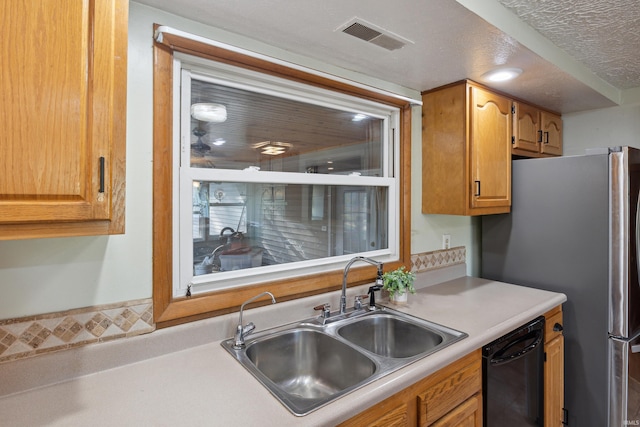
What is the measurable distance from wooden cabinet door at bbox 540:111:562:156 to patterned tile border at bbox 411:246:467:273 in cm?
101

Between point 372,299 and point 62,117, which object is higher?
point 62,117

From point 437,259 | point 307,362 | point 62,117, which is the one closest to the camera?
point 62,117

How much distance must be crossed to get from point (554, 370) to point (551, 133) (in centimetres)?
175

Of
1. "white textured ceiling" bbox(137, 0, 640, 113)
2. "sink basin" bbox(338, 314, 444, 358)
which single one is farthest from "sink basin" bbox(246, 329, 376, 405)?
"white textured ceiling" bbox(137, 0, 640, 113)

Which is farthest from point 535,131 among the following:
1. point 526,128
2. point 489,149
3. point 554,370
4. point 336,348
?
point 336,348

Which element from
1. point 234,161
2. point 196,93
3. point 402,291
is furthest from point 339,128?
point 402,291

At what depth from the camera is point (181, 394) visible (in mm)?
990

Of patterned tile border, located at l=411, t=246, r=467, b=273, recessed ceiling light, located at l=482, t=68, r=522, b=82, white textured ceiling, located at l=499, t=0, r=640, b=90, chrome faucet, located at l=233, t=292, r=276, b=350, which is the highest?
white textured ceiling, located at l=499, t=0, r=640, b=90

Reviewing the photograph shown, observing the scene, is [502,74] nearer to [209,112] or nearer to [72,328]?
[209,112]

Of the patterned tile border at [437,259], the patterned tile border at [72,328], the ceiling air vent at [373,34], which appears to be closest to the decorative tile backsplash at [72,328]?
the patterned tile border at [72,328]

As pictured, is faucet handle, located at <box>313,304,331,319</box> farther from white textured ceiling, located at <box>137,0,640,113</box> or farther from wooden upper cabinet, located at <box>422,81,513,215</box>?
white textured ceiling, located at <box>137,0,640,113</box>

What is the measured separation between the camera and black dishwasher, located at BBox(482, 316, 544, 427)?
1425 millimetres

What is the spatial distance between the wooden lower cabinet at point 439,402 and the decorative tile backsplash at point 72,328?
801mm

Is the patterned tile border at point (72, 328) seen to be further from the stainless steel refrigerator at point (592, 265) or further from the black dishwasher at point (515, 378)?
the stainless steel refrigerator at point (592, 265)
